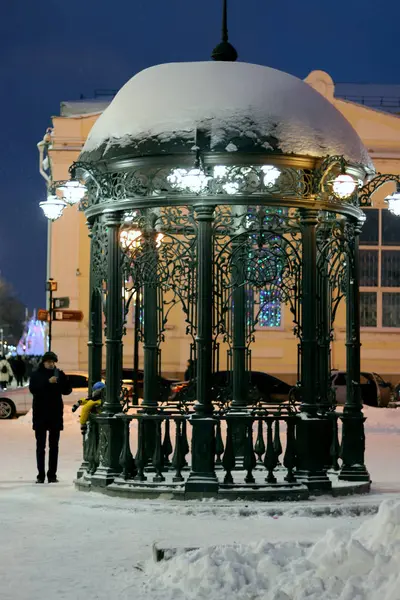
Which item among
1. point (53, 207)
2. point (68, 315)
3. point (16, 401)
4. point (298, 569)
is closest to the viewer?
point (298, 569)

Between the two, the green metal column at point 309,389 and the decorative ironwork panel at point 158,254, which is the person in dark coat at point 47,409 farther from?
the green metal column at point 309,389

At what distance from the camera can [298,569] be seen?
8625 millimetres

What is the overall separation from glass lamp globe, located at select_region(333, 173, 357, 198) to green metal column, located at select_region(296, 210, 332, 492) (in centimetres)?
36

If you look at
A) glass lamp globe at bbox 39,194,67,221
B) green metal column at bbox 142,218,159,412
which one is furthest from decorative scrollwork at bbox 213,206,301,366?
glass lamp globe at bbox 39,194,67,221

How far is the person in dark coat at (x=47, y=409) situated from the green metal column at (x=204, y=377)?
2.92m

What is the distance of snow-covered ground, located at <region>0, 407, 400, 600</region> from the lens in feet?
27.6

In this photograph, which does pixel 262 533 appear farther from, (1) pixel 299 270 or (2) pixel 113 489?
(1) pixel 299 270

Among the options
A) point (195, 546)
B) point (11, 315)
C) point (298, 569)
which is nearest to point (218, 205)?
point (195, 546)

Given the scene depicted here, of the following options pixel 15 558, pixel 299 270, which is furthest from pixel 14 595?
pixel 299 270

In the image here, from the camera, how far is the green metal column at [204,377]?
13.8 m

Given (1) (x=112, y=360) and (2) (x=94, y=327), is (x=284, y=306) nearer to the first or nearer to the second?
(2) (x=94, y=327)

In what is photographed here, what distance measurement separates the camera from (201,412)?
13.9 m

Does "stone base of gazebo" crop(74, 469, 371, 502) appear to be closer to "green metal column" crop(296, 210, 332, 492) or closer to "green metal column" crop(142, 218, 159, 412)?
"green metal column" crop(296, 210, 332, 492)

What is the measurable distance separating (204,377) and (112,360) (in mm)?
1229
